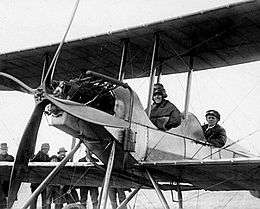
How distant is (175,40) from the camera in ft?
27.1

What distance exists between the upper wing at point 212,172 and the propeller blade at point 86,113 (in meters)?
1.08

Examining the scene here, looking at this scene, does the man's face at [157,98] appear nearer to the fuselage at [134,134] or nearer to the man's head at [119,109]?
the fuselage at [134,134]

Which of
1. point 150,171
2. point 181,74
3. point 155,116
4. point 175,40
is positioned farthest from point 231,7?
point 181,74

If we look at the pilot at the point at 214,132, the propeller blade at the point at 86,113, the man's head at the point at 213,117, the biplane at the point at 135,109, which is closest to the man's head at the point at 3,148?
the biplane at the point at 135,109

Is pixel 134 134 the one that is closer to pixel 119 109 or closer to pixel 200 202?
pixel 119 109

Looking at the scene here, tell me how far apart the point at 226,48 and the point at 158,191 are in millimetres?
3487

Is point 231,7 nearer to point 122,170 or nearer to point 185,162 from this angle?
point 185,162

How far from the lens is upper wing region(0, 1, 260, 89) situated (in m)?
7.48

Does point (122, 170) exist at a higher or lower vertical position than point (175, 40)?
lower

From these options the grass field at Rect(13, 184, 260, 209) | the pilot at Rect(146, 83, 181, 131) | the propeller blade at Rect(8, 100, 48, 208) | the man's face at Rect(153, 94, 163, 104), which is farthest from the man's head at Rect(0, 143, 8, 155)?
the grass field at Rect(13, 184, 260, 209)

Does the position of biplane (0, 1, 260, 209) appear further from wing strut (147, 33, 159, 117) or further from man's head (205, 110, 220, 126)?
man's head (205, 110, 220, 126)

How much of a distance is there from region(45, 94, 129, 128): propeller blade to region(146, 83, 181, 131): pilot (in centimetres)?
179

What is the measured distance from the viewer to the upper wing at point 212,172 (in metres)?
6.40

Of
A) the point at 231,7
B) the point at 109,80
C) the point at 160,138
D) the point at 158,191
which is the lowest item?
the point at 158,191
